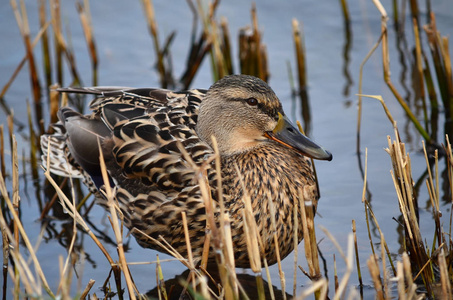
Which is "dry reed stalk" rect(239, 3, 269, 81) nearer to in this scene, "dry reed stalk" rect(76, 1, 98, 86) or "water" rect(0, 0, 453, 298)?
"water" rect(0, 0, 453, 298)

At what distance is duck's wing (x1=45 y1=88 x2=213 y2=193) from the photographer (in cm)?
445

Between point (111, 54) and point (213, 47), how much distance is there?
1626 mm

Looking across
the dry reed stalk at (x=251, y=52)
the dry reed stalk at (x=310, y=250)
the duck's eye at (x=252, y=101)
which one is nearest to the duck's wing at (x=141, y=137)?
the duck's eye at (x=252, y=101)

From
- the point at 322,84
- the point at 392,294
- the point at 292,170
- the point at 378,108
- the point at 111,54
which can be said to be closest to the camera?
the point at 392,294

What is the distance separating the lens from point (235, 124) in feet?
14.7

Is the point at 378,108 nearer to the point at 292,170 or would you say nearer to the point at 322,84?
the point at 322,84

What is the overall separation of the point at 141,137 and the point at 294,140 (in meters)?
1.07

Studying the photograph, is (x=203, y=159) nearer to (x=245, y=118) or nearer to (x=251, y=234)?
(x=245, y=118)

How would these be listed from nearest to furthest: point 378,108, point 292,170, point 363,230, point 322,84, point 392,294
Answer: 1. point 392,294
2. point 292,170
3. point 363,230
4. point 378,108
5. point 322,84

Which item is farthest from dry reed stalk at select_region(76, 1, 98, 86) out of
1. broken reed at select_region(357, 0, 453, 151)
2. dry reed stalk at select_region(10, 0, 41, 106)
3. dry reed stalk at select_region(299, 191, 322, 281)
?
dry reed stalk at select_region(299, 191, 322, 281)

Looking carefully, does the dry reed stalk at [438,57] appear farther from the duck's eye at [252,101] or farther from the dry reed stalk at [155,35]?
the dry reed stalk at [155,35]

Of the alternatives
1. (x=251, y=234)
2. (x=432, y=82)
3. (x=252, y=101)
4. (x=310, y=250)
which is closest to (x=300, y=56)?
(x=432, y=82)

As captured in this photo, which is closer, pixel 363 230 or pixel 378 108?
pixel 363 230

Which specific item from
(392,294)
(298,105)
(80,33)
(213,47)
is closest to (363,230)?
(392,294)
